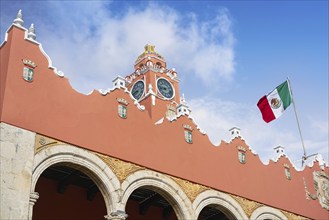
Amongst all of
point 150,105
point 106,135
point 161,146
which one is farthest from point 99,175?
point 150,105

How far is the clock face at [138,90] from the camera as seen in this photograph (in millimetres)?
26281

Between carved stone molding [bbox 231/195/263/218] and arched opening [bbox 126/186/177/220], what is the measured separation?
7.66 ft

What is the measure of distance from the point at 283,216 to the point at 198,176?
4.17m

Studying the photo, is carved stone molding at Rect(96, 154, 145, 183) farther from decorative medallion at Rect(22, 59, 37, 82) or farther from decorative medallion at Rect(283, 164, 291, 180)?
decorative medallion at Rect(283, 164, 291, 180)

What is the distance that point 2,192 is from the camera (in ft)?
33.6

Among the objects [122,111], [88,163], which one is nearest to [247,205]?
[122,111]

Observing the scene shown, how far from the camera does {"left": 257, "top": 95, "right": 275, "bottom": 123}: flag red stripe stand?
18.4 metres

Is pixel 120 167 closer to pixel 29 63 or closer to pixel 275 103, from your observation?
pixel 29 63

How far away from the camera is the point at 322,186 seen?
19.6 meters

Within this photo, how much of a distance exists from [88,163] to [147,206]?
14.9ft

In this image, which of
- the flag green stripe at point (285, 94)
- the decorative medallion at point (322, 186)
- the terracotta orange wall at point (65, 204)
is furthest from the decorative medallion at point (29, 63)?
the decorative medallion at point (322, 186)

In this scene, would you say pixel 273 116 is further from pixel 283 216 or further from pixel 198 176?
pixel 198 176

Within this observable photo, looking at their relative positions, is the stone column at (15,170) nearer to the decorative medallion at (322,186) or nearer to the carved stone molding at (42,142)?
the carved stone molding at (42,142)

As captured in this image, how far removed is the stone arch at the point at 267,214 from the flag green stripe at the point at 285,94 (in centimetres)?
400
